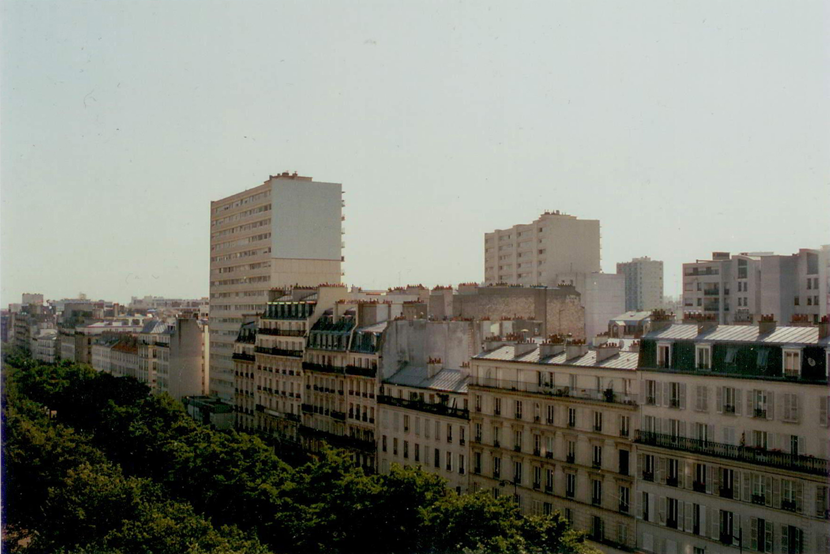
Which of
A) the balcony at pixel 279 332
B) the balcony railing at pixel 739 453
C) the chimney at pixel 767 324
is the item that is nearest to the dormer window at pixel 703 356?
the chimney at pixel 767 324

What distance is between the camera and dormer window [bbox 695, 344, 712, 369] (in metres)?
35.3

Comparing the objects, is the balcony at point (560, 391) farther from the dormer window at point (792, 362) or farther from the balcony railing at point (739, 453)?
the dormer window at point (792, 362)

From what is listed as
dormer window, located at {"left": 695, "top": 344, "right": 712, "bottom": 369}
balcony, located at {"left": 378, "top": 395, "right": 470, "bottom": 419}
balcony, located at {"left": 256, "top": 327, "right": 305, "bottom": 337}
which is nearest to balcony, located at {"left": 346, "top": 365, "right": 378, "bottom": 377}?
balcony, located at {"left": 378, "top": 395, "right": 470, "bottom": 419}

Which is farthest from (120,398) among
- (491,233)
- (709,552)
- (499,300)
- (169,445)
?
(491,233)

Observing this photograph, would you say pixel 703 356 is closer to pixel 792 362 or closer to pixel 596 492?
pixel 792 362

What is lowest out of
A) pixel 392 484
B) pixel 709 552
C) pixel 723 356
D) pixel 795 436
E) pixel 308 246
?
pixel 709 552

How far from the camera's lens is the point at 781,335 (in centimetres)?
3334

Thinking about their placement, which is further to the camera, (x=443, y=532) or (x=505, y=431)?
(x=505, y=431)

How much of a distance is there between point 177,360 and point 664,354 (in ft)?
253

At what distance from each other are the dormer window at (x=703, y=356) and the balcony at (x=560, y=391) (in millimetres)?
3864

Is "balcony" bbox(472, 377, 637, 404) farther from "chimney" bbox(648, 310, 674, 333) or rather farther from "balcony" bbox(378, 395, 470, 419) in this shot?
"chimney" bbox(648, 310, 674, 333)

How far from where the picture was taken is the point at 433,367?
53406 mm

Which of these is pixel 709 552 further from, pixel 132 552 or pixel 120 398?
pixel 120 398

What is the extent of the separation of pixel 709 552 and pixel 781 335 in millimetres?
9453
